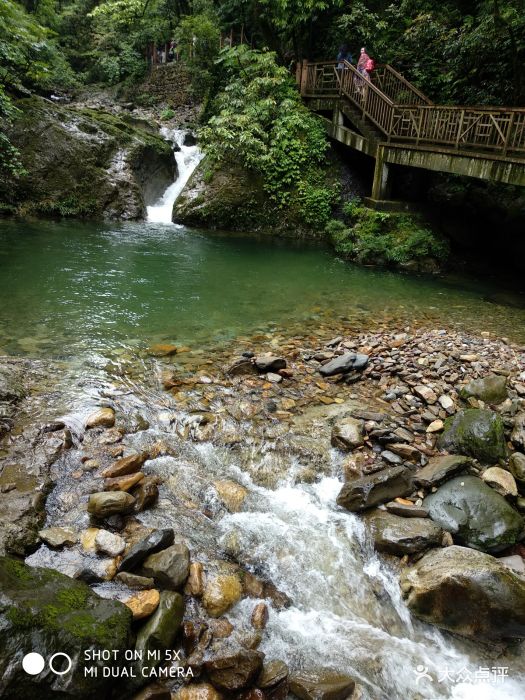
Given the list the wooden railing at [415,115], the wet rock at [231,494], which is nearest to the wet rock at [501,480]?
the wet rock at [231,494]

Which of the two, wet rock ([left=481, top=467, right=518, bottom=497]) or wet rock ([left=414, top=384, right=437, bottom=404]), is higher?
wet rock ([left=414, top=384, right=437, bottom=404])

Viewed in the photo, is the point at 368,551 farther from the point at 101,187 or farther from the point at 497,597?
the point at 101,187

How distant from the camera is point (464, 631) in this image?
3.01 metres

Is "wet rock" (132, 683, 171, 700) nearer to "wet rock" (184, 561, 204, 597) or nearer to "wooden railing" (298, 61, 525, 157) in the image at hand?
"wet rock" (184, 561, 204, 597)

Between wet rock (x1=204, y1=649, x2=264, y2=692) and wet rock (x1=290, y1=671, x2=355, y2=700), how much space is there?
25cm

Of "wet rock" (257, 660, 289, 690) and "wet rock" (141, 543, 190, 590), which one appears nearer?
"wet rock" (257, 660, 289, 690)

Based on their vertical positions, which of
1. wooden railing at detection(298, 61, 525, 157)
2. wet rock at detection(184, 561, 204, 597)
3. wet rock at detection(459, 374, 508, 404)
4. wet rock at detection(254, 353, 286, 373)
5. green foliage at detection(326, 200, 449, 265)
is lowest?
wet rock at detection(184, 561, 204, 597)

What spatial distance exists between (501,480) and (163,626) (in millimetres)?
3087

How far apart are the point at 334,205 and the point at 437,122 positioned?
4129 mm

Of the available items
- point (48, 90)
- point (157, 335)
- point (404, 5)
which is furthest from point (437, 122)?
point (48, 90)

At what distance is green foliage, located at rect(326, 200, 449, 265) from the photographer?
11531 mm

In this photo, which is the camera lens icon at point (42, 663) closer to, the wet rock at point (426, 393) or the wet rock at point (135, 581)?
the wet rock at point (135, 581)

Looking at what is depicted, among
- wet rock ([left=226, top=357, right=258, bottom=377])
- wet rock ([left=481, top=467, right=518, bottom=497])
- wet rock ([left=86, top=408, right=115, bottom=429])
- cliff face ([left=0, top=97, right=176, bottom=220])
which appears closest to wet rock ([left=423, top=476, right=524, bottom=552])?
wet rock ([left=481, top=467, right=518, bottom=497])

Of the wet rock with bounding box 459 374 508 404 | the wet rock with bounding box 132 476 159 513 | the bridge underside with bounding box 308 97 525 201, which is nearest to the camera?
the wet rock with bounding box 132 476 159 513
